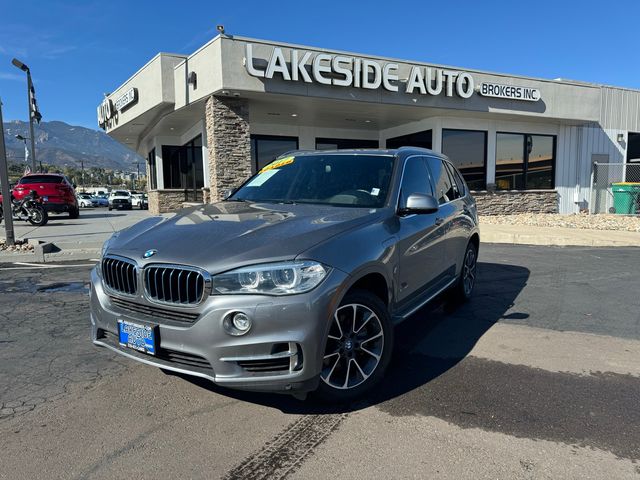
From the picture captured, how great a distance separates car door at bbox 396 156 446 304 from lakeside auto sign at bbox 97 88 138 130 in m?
16.9

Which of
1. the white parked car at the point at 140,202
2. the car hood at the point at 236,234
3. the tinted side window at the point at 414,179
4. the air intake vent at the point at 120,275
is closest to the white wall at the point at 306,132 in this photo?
the tinted side window at the point at 414,179

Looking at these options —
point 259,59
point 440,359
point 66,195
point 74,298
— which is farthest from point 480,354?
point 66,195

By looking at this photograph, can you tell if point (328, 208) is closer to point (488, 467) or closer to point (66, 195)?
point (488, 467)

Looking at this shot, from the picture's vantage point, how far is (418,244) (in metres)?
4.03

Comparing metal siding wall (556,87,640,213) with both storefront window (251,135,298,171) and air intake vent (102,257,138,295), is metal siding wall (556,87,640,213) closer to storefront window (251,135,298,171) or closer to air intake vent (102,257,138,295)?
storefront window (251,135,298,171)

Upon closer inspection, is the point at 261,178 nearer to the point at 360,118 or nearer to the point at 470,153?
the point at 360,118

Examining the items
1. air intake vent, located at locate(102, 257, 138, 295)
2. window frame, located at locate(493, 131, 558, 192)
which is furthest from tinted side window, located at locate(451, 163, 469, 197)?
window frame, located at locate(493, 131, 558, 192)

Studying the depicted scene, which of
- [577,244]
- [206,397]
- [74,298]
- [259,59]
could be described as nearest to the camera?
[206,397]

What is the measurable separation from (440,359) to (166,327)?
7.90 feet

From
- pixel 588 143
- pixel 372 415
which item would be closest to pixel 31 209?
pixel 372 415

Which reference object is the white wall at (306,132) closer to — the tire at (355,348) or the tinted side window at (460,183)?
the tinted side window at (460,183)

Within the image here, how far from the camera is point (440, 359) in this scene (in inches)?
160

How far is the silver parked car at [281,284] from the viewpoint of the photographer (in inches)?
105

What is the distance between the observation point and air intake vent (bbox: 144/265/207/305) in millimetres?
2738
